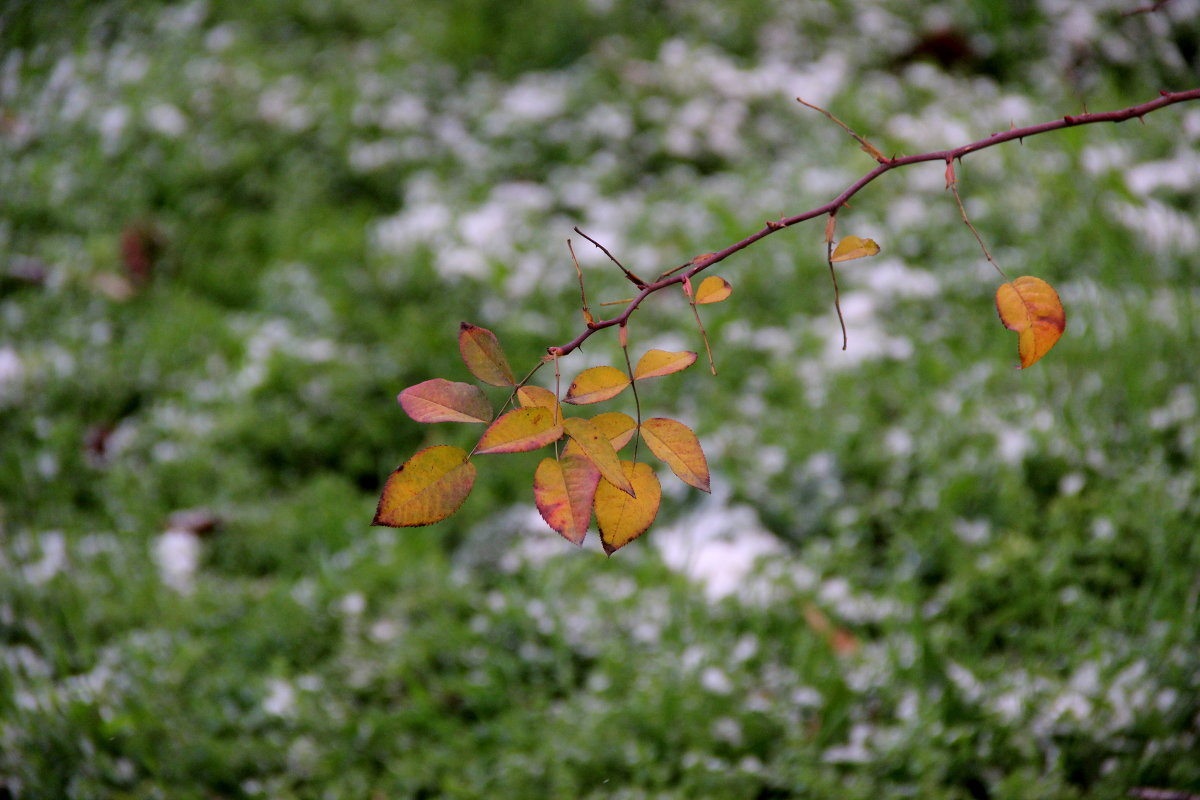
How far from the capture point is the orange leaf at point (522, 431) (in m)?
0.66

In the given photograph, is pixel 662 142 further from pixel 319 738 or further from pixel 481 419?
pixel 481 419

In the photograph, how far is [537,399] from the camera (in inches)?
28.0

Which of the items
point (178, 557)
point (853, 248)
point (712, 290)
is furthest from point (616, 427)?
point (178, 557)

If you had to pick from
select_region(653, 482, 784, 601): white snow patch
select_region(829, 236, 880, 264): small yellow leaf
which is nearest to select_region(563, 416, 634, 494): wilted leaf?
select_region(829, 236, 880, 264): small yellow leaf

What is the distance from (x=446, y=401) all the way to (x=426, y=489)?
7cm

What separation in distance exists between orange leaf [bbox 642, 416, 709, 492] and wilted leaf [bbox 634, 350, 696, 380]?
42 millimetres

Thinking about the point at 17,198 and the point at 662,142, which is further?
the point at 662,142

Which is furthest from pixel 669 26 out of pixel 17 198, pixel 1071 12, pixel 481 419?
pixel 481 419

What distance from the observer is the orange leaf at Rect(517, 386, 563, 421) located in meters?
0.70

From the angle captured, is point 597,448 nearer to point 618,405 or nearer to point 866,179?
point 866,179

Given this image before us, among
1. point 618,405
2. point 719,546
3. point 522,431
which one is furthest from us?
point 618,405

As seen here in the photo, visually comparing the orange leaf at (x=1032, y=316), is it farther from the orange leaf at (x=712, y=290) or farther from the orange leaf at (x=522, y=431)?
the orange leaf at (x=522, y=431)

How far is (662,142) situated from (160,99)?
1.95m

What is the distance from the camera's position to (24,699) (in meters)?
1.56
